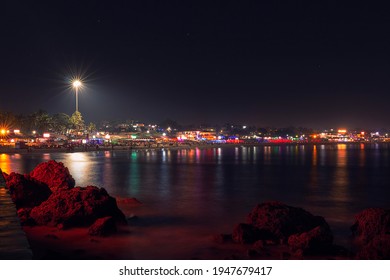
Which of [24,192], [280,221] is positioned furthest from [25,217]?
[280,221]

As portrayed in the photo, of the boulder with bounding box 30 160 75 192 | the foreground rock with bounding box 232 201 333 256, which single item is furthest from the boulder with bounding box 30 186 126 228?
the boulder with bounding box 30 160 75 192

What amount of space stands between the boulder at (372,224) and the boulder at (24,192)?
38.3ft

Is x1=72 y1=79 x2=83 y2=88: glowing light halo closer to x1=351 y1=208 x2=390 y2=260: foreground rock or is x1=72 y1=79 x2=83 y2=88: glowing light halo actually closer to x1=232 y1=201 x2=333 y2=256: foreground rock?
x1=232 y1=201 x2=333 y2=256: foreground rock

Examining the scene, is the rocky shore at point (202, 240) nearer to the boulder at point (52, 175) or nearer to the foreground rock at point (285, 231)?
the foreground rock at point (285, 231)

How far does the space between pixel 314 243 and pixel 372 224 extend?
308cm

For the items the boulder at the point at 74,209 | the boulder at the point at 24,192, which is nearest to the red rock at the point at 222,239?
the boulder at the point at 74,209

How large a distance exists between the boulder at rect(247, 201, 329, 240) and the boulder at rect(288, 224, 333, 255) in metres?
0.91

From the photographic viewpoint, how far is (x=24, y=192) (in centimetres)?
1661

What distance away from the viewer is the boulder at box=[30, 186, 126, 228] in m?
14.4

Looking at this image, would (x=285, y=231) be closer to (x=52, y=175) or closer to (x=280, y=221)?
(x=280, y=221)

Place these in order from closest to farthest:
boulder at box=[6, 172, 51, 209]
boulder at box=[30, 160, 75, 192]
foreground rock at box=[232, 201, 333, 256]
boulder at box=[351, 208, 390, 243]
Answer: foreground rock at box=[232, 201, 333, 256] < boulder at box=[351, 208, 390, 243] < boulder at box=[6, 172, 51, 209] < boulder at box=[30, 160, 75, 192]

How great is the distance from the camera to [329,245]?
39.6ft

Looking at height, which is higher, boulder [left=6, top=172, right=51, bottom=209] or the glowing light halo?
the glowing light halo
